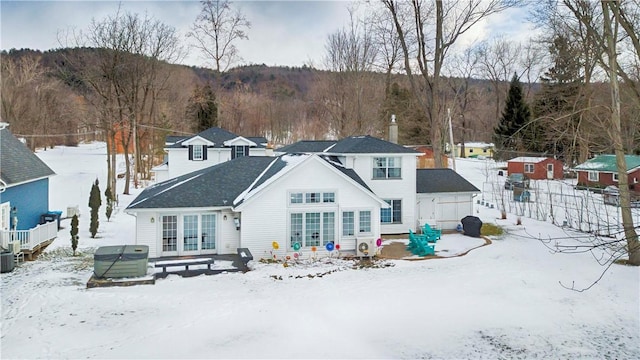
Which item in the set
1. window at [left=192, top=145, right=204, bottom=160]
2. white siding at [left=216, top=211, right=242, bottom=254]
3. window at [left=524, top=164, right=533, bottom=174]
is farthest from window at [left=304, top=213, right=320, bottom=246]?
window at [left=524, top=164, right=533, bottom=174]

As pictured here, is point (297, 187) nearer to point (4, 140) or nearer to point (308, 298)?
point (308, 298)

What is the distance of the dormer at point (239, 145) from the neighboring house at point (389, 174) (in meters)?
9.30

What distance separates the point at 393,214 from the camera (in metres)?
21.5

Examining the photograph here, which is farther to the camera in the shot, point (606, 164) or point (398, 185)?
point (606, 164)

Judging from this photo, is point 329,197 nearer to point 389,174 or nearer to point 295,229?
point 295,229

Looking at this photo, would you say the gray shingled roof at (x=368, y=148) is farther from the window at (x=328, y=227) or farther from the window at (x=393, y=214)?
the window at (x=328, y=227)

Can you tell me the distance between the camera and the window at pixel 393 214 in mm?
21406

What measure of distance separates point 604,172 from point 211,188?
32556 millimetres

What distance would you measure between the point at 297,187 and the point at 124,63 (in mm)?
22779

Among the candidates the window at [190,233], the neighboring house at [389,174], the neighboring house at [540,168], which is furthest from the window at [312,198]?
the neighboring house at [540,168]

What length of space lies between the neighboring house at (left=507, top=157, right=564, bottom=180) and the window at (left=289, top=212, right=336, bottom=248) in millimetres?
29238

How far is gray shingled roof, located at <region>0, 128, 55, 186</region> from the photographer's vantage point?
16875 millimetres

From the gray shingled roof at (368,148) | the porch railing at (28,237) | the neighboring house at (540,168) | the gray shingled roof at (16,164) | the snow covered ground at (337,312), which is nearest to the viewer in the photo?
the snow covered ground at (337,312)

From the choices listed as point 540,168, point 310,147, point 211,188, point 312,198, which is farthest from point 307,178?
point 540,168
